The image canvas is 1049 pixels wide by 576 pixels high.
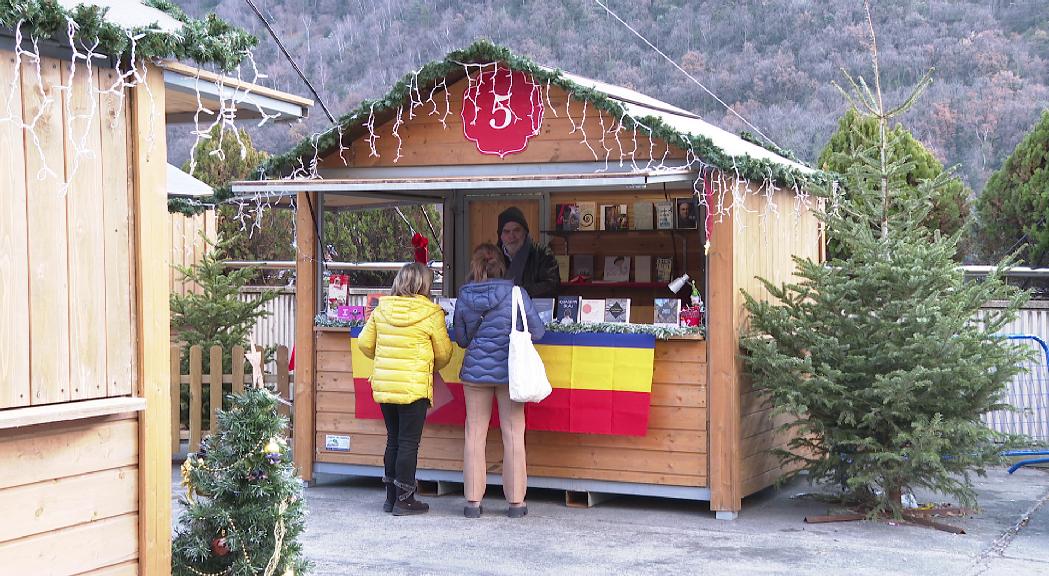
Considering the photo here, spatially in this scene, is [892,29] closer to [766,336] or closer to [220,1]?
[220,1]

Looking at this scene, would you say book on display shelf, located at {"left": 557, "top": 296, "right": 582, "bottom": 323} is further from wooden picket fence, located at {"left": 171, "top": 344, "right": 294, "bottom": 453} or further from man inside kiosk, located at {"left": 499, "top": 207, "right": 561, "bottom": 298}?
wooden picket fence, located at {"left": 171, "top": 344, "right": 294, "bottom": 453}

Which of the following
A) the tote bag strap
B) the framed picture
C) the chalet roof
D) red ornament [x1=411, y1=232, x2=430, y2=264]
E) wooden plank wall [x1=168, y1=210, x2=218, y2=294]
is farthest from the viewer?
wooden plank wall [x1=168, y1=210, x2=218, y2=294]

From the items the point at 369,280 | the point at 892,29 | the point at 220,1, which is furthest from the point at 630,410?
the point at 220,1

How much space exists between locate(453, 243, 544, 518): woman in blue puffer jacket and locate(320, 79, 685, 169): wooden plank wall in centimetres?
94

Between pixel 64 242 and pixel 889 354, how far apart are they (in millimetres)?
5438

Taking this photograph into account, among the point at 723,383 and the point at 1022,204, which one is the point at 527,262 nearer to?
the point at 723,383

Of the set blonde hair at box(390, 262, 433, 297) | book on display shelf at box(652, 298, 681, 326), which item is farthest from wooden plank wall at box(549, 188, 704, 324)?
blonde hair at box(390, 262, 433, 297)

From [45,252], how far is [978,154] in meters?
29.2

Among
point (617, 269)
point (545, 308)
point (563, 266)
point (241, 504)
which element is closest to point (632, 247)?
point (617, 269)

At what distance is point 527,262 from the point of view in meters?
9.92

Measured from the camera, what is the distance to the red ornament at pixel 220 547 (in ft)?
17.5

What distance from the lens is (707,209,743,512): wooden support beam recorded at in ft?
27.8

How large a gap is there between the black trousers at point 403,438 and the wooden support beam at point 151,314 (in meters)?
3.26

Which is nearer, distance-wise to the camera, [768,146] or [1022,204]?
[768,146]
